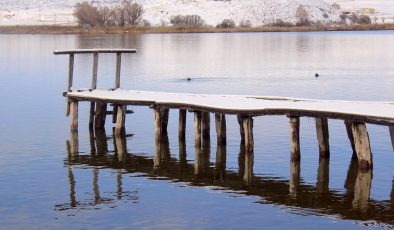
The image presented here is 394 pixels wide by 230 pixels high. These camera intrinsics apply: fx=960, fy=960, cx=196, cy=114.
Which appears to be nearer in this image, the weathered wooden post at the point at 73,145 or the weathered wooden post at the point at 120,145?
the weathered wooden post at the point at 120,145

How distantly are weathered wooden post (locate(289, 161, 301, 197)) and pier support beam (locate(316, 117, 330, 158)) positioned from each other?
962mm

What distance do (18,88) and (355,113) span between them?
25127mm

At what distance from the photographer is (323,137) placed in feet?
77.1

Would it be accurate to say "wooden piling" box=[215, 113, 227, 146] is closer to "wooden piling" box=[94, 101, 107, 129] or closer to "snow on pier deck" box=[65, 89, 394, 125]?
"snow on pier deck" box=[65, 89, 394, 125]

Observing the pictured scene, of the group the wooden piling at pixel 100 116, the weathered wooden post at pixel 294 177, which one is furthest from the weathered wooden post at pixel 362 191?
the wooden piling at pixel 100 116

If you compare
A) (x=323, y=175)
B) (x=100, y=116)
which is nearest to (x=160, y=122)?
(x=100, y=116)

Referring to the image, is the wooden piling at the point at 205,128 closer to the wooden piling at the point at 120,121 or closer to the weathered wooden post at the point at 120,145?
the weathered wooden post at the point at 120,145

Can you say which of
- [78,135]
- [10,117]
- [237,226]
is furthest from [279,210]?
[10,117]

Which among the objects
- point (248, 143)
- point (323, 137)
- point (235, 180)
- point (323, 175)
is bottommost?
point (235, 180)

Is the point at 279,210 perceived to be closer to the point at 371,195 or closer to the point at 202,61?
the point at 371,195

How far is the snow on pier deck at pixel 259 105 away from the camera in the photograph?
2139 centimetres

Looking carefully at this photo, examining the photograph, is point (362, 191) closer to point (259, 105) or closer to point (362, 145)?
point (362, 145)

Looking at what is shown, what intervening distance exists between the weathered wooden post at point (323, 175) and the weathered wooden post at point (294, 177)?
45cm

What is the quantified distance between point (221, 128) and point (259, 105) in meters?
1.73
